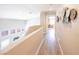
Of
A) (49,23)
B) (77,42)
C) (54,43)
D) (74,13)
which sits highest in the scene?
(74,13)

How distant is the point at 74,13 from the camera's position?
123cm

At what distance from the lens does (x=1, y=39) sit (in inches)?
56.2

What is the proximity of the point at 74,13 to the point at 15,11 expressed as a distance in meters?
0.77

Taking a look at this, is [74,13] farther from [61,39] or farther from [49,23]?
[61,39]

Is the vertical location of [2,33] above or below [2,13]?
below

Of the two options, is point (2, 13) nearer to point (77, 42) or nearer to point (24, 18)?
point (24, 18)
